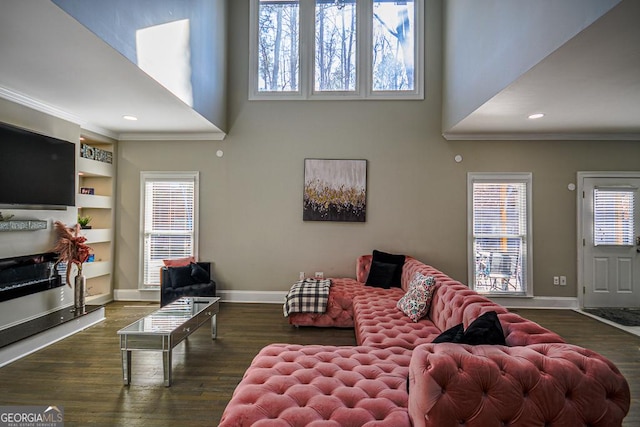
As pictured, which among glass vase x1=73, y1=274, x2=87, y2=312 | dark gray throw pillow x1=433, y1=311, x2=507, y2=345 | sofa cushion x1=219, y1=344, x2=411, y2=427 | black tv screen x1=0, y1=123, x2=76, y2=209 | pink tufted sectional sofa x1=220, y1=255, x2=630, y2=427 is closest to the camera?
pink tufted sectional sofa x1=220, y1=255, x2=630, y2=427

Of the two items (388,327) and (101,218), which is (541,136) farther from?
(101,218)

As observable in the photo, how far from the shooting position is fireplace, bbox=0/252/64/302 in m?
3.43

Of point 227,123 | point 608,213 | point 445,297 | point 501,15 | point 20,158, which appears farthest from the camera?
point 227,123

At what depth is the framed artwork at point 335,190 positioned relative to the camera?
5.11 meters

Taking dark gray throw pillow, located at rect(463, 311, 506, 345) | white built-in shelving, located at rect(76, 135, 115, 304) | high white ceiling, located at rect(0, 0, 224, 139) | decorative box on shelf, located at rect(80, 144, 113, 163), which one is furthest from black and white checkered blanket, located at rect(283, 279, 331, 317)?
decorative box on shelf, located at rect(80, 144, 113, 163)

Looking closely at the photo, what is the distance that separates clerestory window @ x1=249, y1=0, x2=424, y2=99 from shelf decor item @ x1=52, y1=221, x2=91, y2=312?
10.6ft

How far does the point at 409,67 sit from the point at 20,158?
5334 mm

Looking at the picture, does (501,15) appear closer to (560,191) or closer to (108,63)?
(560,191)

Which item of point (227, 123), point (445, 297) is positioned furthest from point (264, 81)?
point (445, 297)

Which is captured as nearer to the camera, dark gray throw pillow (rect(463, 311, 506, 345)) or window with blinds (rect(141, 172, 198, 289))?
dark gray throw pillow (rect(463, 311, 506, 345))

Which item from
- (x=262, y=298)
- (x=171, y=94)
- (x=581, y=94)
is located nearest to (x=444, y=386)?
(x=581, y=94)

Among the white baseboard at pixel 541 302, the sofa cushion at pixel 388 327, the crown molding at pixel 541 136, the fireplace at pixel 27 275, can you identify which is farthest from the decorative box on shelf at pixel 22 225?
the white baseboard at pixel 541 302

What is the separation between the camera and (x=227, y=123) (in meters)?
5.25

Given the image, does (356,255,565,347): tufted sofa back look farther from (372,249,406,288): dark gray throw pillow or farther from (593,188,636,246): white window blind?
(593,188,636,246): white window blind
